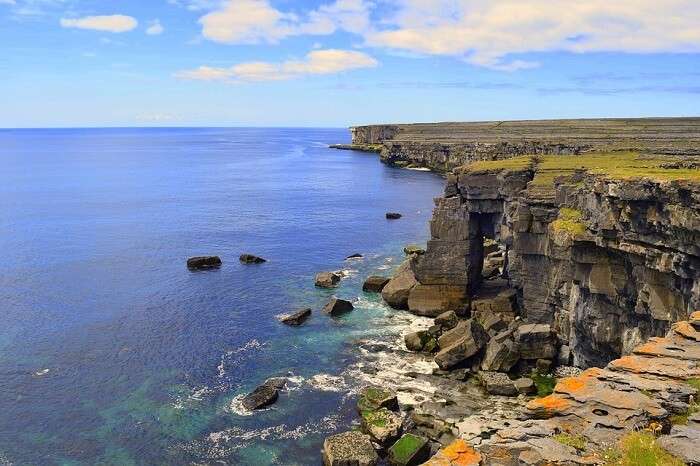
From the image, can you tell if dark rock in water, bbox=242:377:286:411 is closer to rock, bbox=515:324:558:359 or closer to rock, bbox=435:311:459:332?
rock, bbox=435:311:459:332

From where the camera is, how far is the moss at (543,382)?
41.2 m

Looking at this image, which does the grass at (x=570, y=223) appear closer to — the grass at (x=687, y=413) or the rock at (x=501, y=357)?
the rock at (x=501, y=357)

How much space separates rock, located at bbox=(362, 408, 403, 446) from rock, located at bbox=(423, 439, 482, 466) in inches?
743

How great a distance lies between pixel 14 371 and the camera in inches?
1821

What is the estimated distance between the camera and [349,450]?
3344 cm

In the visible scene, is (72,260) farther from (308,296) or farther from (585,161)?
(585,161)

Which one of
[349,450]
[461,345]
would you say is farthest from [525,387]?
[349,450]

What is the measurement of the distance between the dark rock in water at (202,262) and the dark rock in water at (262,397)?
35.8 m

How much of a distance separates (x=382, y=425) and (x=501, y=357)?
12.9 m

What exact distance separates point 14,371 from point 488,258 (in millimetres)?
52407

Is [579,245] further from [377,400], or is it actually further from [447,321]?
[377,400]

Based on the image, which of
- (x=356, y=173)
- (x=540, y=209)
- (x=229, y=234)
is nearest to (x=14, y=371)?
(x=540, y=209)

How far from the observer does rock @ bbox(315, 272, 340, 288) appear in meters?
67.4

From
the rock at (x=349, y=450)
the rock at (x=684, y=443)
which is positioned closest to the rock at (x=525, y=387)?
the rock at (x=349, y=450)
